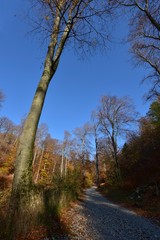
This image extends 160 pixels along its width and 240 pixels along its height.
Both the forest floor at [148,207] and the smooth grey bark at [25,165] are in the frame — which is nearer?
the smooth grey bark at [25,165]

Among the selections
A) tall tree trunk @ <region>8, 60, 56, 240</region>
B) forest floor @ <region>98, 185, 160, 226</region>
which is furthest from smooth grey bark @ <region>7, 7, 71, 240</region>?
forest floor @ <region>98, 185, 160, 226</region>

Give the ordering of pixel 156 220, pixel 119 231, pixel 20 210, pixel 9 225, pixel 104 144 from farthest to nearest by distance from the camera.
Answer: pixel 104 144, pixel 156 220, pixel 119 231, pixel 20 210, pixel 9 225

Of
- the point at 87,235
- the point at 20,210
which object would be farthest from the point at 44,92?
the point at 87,235

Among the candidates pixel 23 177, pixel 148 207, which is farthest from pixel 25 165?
pixel 148 207

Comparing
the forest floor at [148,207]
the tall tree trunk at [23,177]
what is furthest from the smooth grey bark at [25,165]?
the forest floor at [148,207]

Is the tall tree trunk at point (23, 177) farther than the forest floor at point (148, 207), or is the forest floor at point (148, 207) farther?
the forest floor at point (148, 207)

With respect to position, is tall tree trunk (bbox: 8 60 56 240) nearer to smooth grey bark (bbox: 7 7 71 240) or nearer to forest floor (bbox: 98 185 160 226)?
smooth grey bark (bbox: 7 7 71 240)

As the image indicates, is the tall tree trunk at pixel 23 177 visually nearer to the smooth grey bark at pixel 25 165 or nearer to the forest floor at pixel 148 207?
the smooth grey bark at pixel 25 165

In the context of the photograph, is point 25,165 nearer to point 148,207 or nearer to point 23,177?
point 23,177

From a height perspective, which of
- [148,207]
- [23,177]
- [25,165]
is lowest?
[148,207]

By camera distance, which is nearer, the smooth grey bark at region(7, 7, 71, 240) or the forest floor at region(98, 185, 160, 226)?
the smooth grey bark at region(7, 7, 71, 240)

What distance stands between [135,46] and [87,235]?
10.2 m

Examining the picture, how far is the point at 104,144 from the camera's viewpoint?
74.0ft

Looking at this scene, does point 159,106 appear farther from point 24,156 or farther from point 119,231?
point 24,156
